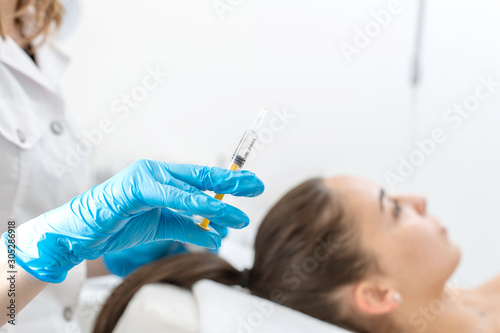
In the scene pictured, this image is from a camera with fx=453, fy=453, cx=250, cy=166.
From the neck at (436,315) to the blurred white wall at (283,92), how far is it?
0.76 m

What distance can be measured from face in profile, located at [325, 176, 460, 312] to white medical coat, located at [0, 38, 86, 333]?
729 mm

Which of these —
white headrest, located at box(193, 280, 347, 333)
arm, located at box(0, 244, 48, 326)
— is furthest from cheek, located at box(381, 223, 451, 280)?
arm, located at box(0, 244, 48, 326)

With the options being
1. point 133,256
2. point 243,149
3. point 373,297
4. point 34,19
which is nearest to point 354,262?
point 373,297

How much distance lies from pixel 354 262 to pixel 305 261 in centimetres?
13

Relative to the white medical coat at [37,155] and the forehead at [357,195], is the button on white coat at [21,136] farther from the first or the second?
the forehead at [357,195]

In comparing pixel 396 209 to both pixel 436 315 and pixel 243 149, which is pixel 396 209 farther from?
pixel 243 149

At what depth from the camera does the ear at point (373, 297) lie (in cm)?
116

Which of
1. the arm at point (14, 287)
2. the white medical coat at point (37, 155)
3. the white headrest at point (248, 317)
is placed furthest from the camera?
the white headrest at point (248, 317)

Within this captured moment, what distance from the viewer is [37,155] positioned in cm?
103

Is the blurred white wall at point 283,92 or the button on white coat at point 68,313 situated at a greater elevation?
the blurred white wall at point 283,92

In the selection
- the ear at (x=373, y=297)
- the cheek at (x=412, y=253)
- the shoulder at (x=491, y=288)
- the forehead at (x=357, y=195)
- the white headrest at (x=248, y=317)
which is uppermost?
the forehead at (x=357, y=195)

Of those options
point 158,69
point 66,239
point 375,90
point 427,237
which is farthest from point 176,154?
point 66,239

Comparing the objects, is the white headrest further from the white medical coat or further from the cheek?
the white medical coat

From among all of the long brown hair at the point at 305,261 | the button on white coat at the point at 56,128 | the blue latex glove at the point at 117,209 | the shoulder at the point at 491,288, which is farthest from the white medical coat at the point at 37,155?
the shoulder at the point at 491,288
